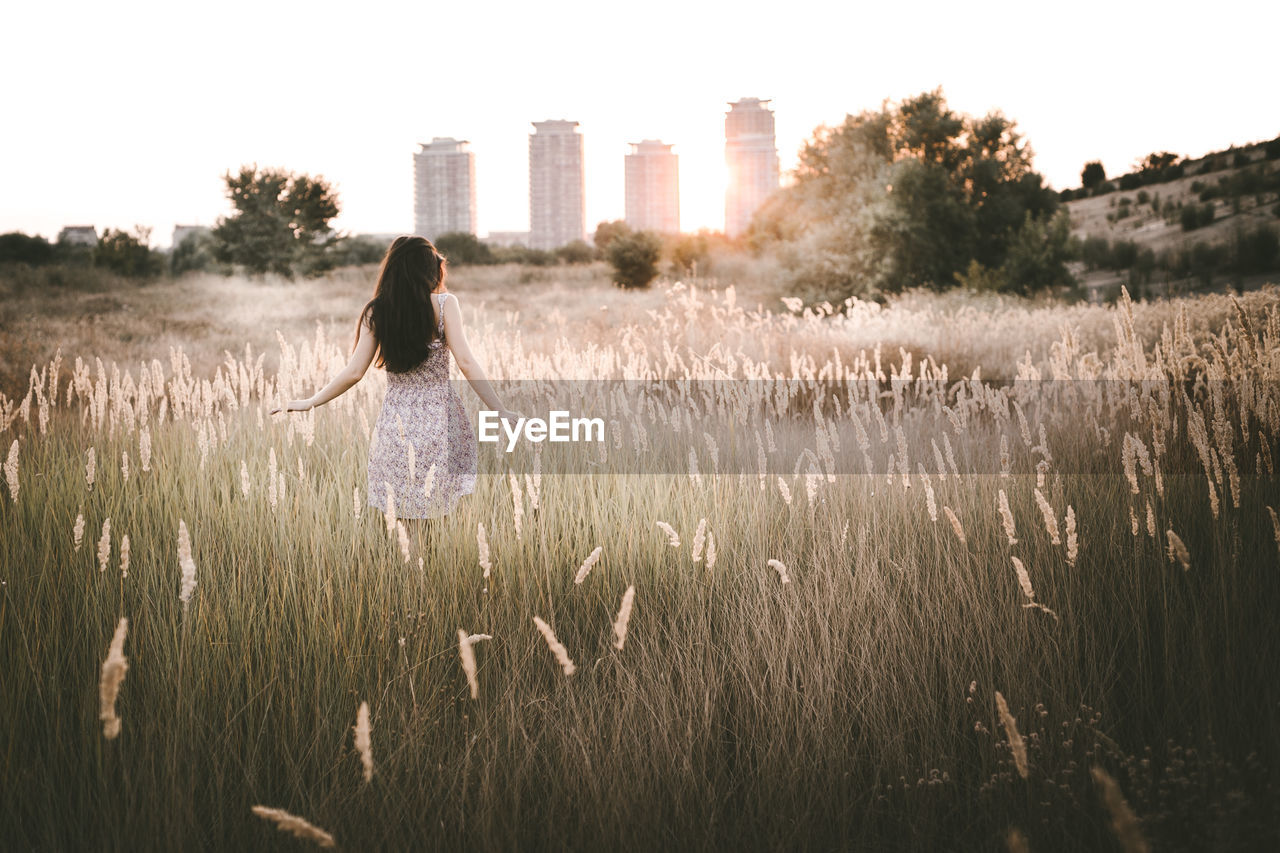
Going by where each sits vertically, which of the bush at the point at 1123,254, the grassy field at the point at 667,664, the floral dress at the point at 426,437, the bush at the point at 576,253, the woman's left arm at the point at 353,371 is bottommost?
the grassy field at the point at 667,664

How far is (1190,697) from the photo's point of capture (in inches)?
72.8

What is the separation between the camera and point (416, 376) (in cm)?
338

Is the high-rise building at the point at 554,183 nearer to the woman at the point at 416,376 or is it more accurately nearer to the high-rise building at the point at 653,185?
the high-rise building at the point at 653,185

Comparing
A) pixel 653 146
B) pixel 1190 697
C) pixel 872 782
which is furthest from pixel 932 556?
pixel 653 146

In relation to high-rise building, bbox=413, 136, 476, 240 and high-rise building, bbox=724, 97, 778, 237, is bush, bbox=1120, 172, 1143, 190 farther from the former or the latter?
high-rise building, bbox=413, 136, 476, 240

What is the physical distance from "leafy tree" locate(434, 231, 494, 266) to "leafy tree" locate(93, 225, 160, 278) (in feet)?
52.7

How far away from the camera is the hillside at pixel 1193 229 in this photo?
62.6 ft

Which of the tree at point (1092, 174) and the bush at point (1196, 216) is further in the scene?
the tree at point (1092, 174)

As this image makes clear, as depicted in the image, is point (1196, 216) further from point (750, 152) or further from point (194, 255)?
point (750, 152)

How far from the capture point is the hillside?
Answer: 19078 millimetres

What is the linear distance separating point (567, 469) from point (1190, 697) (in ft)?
8.21

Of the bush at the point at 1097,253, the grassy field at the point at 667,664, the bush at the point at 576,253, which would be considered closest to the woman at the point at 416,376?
the grassy field at the point at 667,664

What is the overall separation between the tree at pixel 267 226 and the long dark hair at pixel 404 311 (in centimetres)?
3104

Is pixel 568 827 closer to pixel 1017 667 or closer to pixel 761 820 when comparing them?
pixel 761 820
